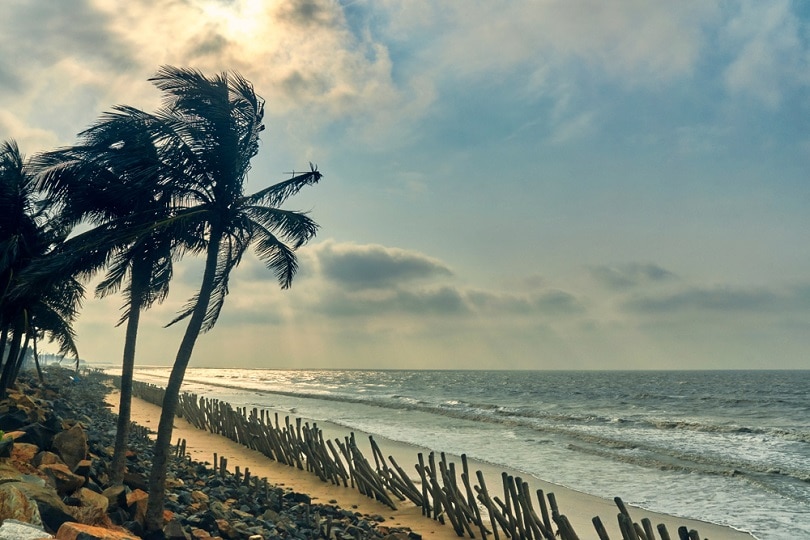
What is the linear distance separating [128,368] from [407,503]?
6543 mm

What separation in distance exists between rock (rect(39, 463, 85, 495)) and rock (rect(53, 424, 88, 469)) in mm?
1260

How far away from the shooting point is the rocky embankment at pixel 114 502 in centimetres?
609

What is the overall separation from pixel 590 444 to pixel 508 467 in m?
8.19

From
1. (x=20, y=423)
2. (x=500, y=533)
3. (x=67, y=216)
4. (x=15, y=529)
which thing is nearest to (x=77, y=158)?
(x=67, y=216)

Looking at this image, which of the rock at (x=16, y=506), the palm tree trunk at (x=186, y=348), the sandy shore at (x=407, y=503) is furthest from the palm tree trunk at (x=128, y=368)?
the rock at (x=16, y=506)

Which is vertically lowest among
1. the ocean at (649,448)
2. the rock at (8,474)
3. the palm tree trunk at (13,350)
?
the ocean at (649,448)

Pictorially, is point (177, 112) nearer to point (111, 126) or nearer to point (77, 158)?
point (111, 126)

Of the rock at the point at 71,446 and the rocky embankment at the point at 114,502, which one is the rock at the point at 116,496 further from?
the rock at the point at 71,446

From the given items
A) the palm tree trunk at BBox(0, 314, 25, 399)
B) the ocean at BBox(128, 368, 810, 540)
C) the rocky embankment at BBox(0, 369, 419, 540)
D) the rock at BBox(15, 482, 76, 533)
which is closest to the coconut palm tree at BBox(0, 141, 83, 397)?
the palm tree trunk at BBox(0, 314, 25, 399)

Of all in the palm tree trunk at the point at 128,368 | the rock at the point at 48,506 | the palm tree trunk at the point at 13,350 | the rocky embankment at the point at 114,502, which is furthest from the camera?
the palm tree trunk at the point at 13,350

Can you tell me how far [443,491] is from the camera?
12.5 metres

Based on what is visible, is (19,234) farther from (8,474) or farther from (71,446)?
(8,474)

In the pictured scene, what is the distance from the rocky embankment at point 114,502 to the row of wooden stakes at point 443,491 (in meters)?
1.08

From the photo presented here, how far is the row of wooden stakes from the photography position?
877cm
